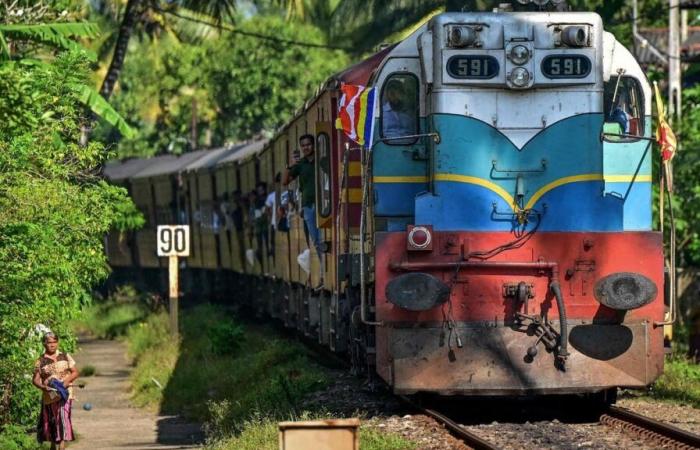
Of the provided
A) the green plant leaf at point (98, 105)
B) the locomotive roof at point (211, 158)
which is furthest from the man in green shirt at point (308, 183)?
the locomotive roof at point (211, 158)

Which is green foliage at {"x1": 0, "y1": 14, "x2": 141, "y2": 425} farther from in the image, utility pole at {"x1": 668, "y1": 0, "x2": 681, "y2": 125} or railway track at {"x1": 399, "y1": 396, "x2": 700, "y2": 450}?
utility pole at {"x1": 668, "y1": 0, "x2": 681, "y2": 125}

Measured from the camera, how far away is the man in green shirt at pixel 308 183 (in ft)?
54.4

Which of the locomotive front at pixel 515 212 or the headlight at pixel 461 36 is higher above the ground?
the headlight at pixel 461 36

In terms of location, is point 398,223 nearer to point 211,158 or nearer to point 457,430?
point 457,430

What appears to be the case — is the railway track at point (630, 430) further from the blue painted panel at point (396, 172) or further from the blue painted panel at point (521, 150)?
the blue painted panel at point (521, 150)

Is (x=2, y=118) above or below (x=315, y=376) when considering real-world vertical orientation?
above

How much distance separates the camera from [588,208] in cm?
1221

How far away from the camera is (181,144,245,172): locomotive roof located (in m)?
31.8

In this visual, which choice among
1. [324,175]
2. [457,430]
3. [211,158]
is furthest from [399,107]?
[211,158]

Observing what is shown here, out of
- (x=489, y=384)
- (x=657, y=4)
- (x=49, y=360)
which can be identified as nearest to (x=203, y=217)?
(x=657, y=4)

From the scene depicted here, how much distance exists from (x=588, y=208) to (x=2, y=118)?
4916mm

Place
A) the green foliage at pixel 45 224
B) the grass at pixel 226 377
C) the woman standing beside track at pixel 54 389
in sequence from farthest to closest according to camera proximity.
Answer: the woman standing beside track at pixel 54 389
the green foliage at pixel 45 224
the grass at pixel 226 377

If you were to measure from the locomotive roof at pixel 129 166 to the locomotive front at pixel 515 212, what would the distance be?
28.5 meters

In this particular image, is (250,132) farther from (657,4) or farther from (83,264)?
(83,264)
